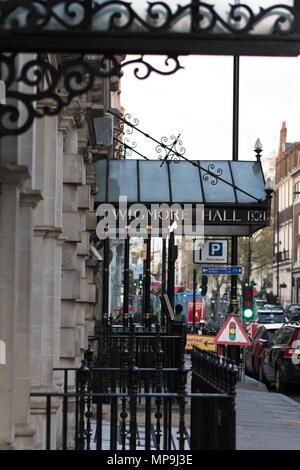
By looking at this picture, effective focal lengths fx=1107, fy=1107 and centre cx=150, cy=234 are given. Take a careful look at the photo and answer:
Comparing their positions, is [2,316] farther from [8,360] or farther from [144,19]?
[144,19]

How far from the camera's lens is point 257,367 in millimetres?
30000

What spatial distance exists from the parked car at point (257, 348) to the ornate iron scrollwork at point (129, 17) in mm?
23845

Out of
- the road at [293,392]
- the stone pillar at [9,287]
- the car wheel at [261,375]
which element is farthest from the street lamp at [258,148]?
the stone pillar at [9,287]

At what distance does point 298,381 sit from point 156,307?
1664 inches

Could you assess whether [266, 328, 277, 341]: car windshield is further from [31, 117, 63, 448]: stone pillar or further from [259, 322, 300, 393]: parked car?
[31, 117, 63, 448]: stone pillar

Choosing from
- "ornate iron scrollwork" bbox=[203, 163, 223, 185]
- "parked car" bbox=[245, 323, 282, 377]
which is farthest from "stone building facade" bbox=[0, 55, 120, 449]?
"parked car" bbox=[245, 323, 282, 377]

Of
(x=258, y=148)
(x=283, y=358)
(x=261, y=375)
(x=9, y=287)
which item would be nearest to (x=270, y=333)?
(x=261, y=375)

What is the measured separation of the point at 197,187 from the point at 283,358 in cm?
522

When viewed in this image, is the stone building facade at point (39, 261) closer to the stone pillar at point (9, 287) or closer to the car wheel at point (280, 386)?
Answer: the stone pillar at point (9, 287)

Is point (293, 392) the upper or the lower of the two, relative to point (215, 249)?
lower

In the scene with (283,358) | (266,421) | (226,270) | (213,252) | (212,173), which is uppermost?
(212,173)

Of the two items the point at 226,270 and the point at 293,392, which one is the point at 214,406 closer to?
the point at 226,270

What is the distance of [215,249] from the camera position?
Result: 25.6 metres

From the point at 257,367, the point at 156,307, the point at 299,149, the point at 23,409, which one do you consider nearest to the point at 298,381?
the point at 257,367
